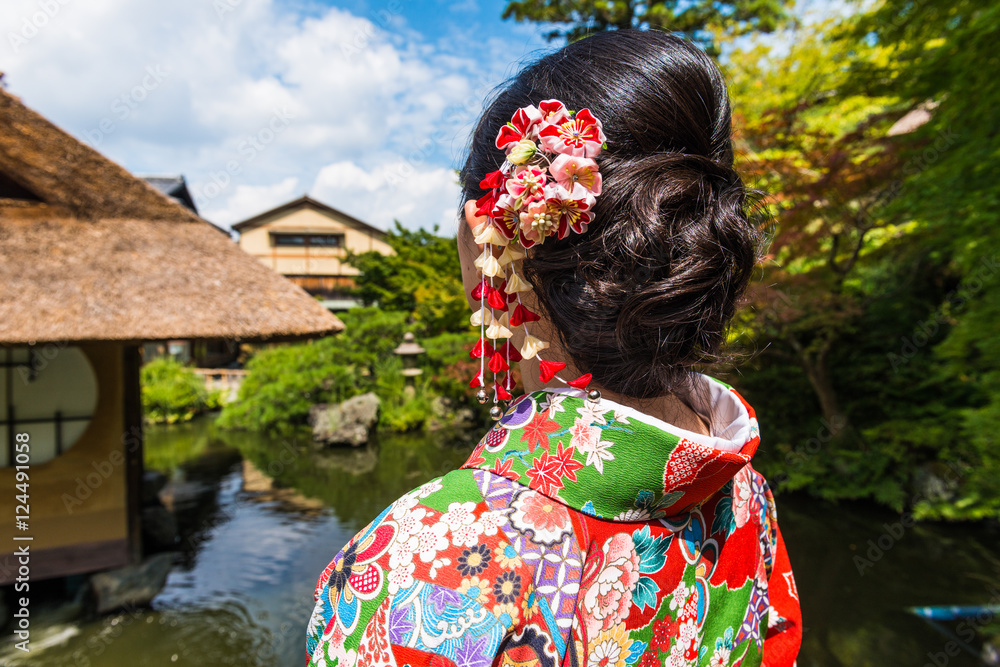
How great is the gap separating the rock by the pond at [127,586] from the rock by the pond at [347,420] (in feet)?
18.5

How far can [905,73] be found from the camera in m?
4.11

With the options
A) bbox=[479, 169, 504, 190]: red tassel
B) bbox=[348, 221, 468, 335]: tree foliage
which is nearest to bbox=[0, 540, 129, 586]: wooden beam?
bbox=[479, 169, 504, 190]: red tassel

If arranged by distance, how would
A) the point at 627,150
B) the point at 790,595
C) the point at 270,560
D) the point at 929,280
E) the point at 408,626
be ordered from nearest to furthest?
the point at 408,626 < the point at 627,150 < the point at 790,595 < the point at 270,560 < the point at 929,280

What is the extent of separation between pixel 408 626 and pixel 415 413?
421 inches

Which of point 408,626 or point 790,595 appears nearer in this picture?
point 408,626

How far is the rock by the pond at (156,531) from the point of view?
5.32 m

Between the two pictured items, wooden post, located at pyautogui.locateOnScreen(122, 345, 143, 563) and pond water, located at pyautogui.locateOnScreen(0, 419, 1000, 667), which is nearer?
pond water, located at pyautogui.locateOnScreen(0, 419, 1000, 667)

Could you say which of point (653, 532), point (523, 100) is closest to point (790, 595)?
point (653, 532)

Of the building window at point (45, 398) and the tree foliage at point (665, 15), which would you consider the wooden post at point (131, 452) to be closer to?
the building window at point (45, 398)

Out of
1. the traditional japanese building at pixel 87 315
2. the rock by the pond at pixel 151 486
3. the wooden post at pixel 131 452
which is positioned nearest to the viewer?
the traditional japanese building at pixel 87 315

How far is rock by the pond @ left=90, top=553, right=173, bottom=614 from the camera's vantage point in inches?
167

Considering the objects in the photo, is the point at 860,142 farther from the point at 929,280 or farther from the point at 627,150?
the point at 627,150

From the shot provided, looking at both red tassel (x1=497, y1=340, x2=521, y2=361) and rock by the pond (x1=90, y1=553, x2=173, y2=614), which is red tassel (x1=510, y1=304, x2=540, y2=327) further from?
rock by the pond (x1=90, y1=553, x2=173, y2=614)

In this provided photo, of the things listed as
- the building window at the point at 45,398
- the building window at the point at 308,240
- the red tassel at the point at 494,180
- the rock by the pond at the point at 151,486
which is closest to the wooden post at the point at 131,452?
the building window at the point at 45,398
